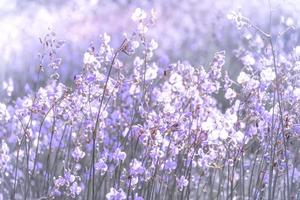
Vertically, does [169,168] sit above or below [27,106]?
below

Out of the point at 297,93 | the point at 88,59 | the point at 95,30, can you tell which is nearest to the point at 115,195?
the point at 88,59

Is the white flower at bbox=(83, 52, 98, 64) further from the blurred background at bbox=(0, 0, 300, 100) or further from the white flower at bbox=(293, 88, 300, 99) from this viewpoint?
the blurred background at bbox=(0, 0, 300, 100)

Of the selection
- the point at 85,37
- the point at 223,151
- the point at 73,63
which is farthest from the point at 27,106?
the point at 85,37

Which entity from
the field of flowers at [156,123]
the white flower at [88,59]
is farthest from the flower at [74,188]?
the white flower at [88,59]

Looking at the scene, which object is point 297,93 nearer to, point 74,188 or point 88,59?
point 88,59

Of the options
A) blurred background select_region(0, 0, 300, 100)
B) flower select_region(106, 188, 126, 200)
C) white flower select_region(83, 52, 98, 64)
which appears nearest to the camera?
flower select_region(106, 188, 126, 200)

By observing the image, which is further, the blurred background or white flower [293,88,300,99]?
the blurred background

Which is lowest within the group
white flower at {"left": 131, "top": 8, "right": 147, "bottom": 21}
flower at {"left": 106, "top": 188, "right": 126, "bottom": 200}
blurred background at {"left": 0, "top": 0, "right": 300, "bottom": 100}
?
flower at {"left": 106, "top": 188, "right": 126, "bottom": 200}

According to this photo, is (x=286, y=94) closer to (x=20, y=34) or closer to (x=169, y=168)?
(x=169, y=168)

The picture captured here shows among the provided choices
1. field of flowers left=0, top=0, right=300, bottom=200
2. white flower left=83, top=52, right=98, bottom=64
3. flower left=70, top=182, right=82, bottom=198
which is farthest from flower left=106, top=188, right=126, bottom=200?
white flower left=83, top=52, right=98, bottom=64
